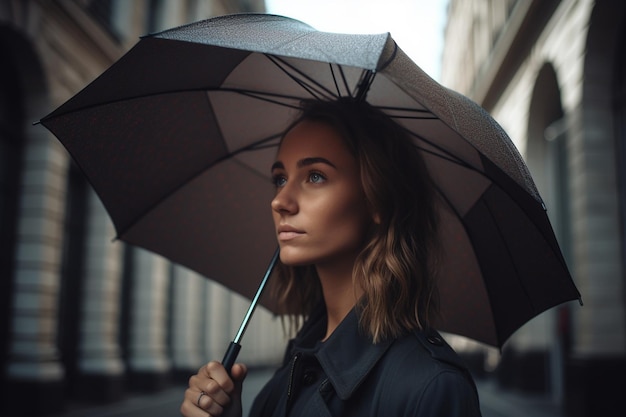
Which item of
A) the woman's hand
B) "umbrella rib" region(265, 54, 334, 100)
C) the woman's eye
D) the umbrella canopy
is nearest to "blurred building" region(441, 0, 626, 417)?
the umbrella canopy

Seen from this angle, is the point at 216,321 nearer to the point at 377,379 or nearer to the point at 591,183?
the point at 591,183

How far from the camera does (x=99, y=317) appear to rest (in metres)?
12.3

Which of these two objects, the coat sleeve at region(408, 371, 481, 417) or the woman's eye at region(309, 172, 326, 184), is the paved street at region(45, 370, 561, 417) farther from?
the coat sleeve at region(408, 371, 481, 417)

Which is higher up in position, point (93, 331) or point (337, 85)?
point (337, 85)

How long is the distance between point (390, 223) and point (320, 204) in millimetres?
222

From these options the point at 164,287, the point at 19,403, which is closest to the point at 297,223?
the point at 19,403

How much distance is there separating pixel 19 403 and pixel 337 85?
8330 mm

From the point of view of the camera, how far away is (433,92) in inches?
70.1

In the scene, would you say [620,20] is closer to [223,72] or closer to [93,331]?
[223,72]

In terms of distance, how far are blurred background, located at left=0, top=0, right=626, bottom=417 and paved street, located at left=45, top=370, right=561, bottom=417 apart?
373 mm

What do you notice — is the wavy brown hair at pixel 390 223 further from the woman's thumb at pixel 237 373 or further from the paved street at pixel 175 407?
the paved street at pixel 175 407

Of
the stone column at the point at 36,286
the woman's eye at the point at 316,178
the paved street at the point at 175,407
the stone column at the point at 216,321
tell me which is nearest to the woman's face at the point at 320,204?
the woman's eye at the point at 316,178

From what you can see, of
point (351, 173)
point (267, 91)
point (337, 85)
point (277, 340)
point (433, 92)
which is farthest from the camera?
point (277, 340)

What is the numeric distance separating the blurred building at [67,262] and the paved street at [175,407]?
46 cm
